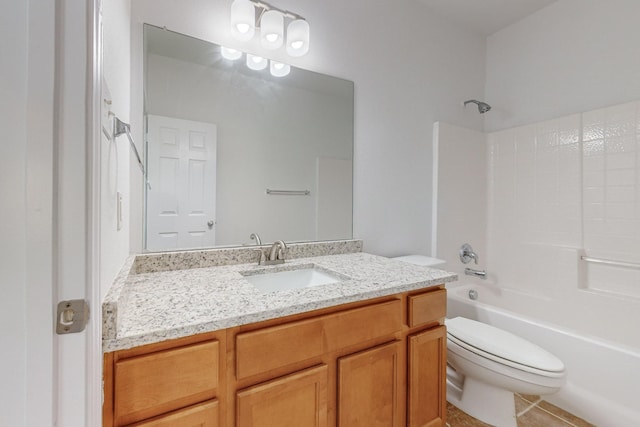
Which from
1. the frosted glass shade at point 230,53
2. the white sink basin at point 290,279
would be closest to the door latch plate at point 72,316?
the white sink basin at point 290,279

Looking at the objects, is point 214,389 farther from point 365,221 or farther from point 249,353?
point 365,221

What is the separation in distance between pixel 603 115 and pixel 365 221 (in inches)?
66.2

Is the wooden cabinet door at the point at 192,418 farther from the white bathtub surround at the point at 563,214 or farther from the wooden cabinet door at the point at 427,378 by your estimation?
the white bathtub surround at the point at 563,214

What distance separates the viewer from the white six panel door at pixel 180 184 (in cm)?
123

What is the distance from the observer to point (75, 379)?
1.68 feet

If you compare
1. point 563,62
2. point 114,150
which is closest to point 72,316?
point 114,150

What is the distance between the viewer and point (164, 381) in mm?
689

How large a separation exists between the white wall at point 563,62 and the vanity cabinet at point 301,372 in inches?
72.5

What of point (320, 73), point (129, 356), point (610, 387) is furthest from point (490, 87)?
point (129, 356)

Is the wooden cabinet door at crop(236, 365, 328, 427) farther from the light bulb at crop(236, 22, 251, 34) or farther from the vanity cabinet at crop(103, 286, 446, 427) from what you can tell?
the light bulb at crop(236, 22, 251, 34)

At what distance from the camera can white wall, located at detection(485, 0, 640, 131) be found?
1.80 metres

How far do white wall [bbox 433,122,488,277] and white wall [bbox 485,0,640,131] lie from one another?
0.37 meters

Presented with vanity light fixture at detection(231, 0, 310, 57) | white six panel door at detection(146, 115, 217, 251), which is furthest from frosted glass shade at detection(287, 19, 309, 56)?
white six panel door at detection(146, 115, 217, 251)

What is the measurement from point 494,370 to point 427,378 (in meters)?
0.37
